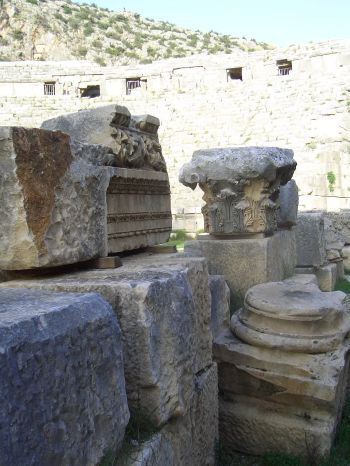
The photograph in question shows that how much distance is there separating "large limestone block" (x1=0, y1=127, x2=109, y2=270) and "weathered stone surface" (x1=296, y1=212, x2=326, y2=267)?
3697 millimetres

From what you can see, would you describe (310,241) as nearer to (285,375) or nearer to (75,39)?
(285,375)

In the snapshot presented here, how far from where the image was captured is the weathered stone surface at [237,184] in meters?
4.02

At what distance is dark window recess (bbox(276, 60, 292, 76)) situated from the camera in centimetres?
2209

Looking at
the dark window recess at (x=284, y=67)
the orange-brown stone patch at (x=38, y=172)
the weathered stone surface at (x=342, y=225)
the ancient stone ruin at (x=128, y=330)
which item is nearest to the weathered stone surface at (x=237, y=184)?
the ancient stone ruin at (x=128, y=330)

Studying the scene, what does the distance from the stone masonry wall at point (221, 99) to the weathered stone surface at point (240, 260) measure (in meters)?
13.2

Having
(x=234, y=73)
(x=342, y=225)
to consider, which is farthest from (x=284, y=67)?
(x=342, y=225)

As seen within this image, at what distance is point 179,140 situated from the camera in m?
22.2

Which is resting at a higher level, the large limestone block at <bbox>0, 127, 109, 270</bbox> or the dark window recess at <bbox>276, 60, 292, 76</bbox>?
the dark window recess at <bbox>276, 60, 292, 76</bbox>

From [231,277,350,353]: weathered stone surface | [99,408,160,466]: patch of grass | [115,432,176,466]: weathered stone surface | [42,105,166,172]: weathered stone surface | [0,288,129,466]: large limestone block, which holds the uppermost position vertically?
[42,105,166,172]: weathered stone surface

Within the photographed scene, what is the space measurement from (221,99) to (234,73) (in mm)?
1938

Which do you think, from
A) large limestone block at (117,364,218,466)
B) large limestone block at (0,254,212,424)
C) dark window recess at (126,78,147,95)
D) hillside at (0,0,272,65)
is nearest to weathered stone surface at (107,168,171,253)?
large limestone block at (0,254,212,424)

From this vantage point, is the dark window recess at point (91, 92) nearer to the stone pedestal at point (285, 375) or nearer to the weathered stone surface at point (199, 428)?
the stone pedestal at point (285, 375)

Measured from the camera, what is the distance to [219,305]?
334 centimetres

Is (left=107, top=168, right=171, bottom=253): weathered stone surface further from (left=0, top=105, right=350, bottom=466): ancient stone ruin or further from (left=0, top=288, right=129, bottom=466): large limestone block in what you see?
(left=0, top=288, right=129, bottom=466): large limestone block
